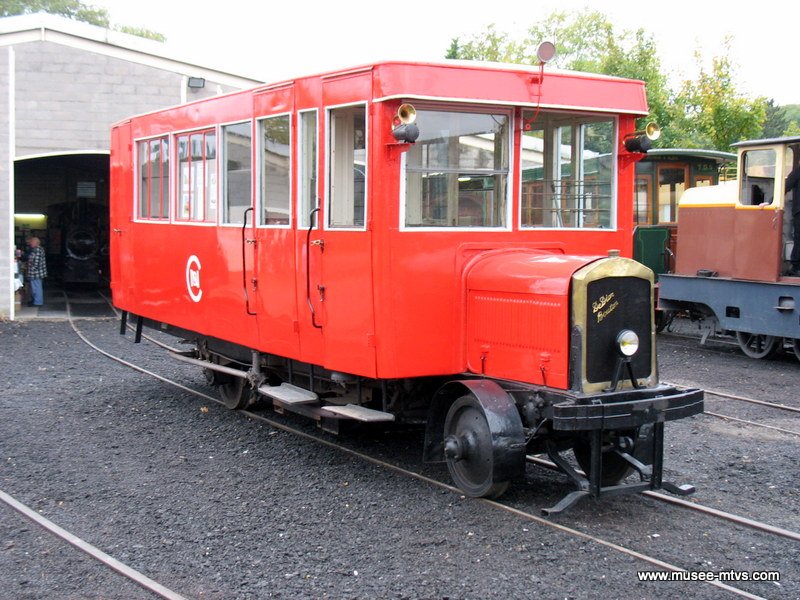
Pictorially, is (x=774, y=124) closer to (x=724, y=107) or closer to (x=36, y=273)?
(x=724, y=107)

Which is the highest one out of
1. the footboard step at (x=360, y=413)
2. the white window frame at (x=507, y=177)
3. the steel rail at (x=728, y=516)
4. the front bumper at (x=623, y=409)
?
the white window frame at (x=507, y=177)

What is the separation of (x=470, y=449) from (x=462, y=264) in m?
1.26

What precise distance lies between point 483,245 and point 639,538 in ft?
7.08

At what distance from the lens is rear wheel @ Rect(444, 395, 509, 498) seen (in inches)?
216

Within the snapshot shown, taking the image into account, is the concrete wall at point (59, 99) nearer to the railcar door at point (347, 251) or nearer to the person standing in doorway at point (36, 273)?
the person standing in doorway at point (36, 273)

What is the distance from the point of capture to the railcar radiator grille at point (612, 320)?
5.32 meters

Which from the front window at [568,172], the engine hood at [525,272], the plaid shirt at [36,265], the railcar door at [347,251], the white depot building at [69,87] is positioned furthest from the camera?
the plaid shirt at [36,265]

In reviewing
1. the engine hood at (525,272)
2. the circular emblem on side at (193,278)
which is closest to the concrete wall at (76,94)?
the circular emblem on side at (193,278)

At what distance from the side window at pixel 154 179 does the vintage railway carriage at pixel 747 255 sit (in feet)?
26.0

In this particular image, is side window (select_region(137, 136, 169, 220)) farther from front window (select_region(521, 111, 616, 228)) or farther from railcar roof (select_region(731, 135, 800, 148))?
railcar roof (select_region(731, 135, 800, 148))

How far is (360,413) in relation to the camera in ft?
20.6

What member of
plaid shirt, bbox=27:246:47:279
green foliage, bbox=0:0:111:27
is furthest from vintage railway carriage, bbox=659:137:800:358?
green foliage, bbox=0:0:111:27

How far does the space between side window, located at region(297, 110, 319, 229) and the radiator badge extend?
2.25 metres

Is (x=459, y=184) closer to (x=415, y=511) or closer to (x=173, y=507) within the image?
(x=415, y=511)
